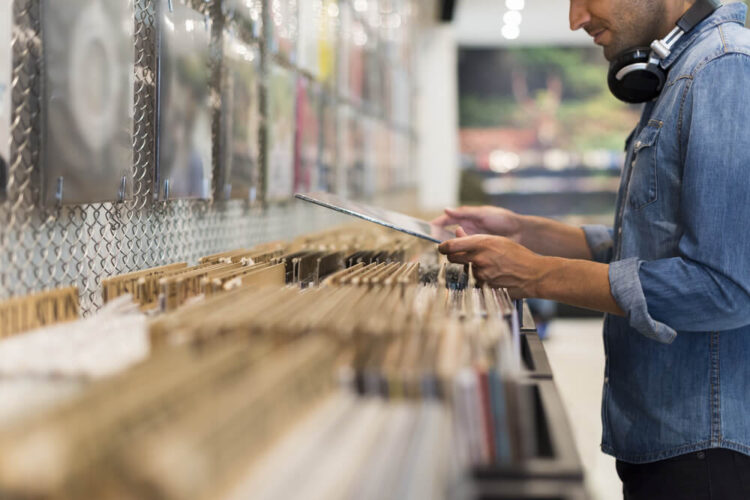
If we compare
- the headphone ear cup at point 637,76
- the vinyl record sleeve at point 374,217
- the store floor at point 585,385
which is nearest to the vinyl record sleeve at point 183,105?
the vinyl record sleeve at point 374,217

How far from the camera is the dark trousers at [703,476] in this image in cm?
148

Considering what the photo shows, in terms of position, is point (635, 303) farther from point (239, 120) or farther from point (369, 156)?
point (369, 156)

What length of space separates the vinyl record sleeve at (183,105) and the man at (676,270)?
0.66m

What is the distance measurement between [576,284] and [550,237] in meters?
0.70

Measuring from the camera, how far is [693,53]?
5.07 ft

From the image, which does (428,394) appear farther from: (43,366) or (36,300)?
(36,300)

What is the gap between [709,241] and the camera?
4.38 ft

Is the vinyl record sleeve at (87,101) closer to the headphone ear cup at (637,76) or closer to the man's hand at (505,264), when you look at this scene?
the man's hand at (505,264)

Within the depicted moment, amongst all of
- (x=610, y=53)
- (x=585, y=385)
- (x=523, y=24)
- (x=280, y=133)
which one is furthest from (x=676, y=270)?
(x=523, y=24)

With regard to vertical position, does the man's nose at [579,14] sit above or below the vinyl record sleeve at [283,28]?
below

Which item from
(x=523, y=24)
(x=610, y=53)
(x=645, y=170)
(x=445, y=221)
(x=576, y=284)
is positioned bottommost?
(x=576, y=284)

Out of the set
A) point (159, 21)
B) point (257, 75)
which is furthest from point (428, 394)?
point (257, 75)

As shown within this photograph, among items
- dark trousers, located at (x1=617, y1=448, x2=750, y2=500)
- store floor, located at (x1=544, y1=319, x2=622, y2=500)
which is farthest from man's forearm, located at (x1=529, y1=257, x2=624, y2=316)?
store floor, located at (x1=544, y1=319, x2=622, y2=500)

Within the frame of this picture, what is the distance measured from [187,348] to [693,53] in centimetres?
130
